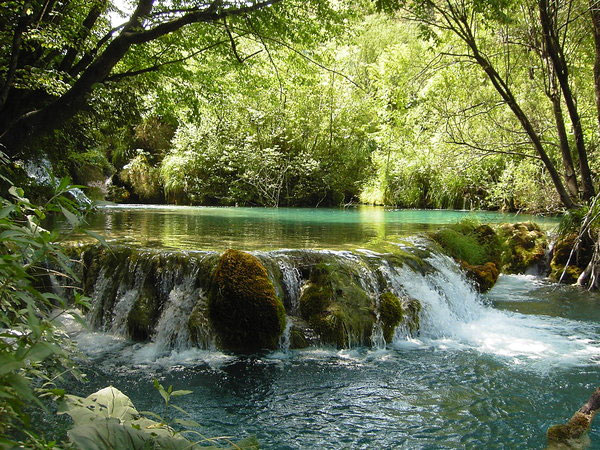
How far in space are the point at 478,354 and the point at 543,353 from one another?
835 mm

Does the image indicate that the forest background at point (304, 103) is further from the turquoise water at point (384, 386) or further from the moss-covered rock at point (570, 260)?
the turquoise water at point (384, 386)

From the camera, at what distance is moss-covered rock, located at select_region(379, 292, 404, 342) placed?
6.36 m

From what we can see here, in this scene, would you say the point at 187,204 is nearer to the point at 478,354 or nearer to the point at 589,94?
the point at 589,94

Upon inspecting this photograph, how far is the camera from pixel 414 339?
6.51 meters

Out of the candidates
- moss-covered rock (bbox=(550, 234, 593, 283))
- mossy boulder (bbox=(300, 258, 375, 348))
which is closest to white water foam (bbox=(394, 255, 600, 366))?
mossy boulder (bbox=(300, 258, 375, 348))

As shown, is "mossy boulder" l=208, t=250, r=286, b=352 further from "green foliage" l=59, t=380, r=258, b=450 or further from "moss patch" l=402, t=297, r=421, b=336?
"green foliage" l=59, t=380, r=258, b=450

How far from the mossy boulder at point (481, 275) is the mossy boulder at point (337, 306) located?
11.4 feet

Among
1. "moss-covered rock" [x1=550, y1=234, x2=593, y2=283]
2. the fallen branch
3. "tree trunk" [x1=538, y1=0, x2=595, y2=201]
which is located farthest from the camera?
"moss-covered rock" [x1=550, y1=234, x2=593, y2=283]

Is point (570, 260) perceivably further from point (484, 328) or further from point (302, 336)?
point (302, 336)

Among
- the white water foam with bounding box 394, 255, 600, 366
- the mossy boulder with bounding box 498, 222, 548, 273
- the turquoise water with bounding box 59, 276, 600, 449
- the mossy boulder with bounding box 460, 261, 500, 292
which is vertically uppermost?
the mossy boulder with bounding box 498, 222, 548, 273

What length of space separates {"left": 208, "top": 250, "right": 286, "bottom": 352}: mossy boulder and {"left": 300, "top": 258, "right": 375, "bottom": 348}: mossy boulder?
539 mm

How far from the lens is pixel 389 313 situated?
6.50m

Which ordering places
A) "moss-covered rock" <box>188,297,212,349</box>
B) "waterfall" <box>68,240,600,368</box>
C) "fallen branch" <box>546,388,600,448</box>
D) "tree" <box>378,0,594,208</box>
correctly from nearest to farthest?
"fallen branch" <box>546,388,600,448</box> < "moss-covered rock" <box>188,297,212,349</box> < "waterfall" <box>68,240,600,368</box> < "tree" <box>378,0,594,208</box>

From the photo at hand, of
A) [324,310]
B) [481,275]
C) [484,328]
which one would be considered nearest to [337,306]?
[324,310]
